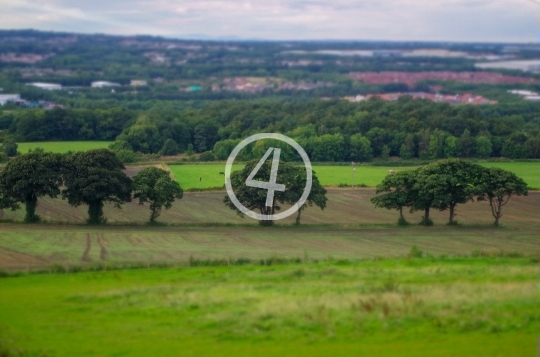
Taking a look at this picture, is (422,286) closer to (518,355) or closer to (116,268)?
(518,355)

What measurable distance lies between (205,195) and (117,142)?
27.0 m

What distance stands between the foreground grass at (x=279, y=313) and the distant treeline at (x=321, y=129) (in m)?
48.9

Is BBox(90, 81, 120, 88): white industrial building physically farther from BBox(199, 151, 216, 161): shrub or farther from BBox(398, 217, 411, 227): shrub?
BBox(398, 217, 411, 227): shrub

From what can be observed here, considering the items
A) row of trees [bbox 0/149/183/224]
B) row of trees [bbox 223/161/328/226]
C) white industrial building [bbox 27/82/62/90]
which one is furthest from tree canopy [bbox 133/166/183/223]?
white industrial building [bbox 27/82/62/90]

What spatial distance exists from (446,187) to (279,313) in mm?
22981

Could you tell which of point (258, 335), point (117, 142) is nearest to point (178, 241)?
point (258, 335)

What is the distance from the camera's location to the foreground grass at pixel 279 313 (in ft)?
63.0

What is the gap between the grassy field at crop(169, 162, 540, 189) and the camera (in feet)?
194

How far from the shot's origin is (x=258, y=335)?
20.0 meters

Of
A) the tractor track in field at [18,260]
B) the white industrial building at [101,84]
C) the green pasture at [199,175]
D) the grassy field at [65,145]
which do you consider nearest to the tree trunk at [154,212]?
the tractor track in field at [18,260]

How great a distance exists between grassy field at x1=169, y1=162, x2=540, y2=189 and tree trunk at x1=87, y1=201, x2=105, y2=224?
46.9ft

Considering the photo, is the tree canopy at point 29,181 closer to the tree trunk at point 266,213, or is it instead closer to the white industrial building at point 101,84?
the tree trunk at point 266,213

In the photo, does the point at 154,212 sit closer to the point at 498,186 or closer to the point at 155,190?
the point at 155,190

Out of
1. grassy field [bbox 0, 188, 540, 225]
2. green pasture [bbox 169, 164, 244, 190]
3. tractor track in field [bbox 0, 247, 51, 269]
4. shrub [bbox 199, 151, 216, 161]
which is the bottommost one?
→ shrub [bbox 199, 151, 216, 161]
